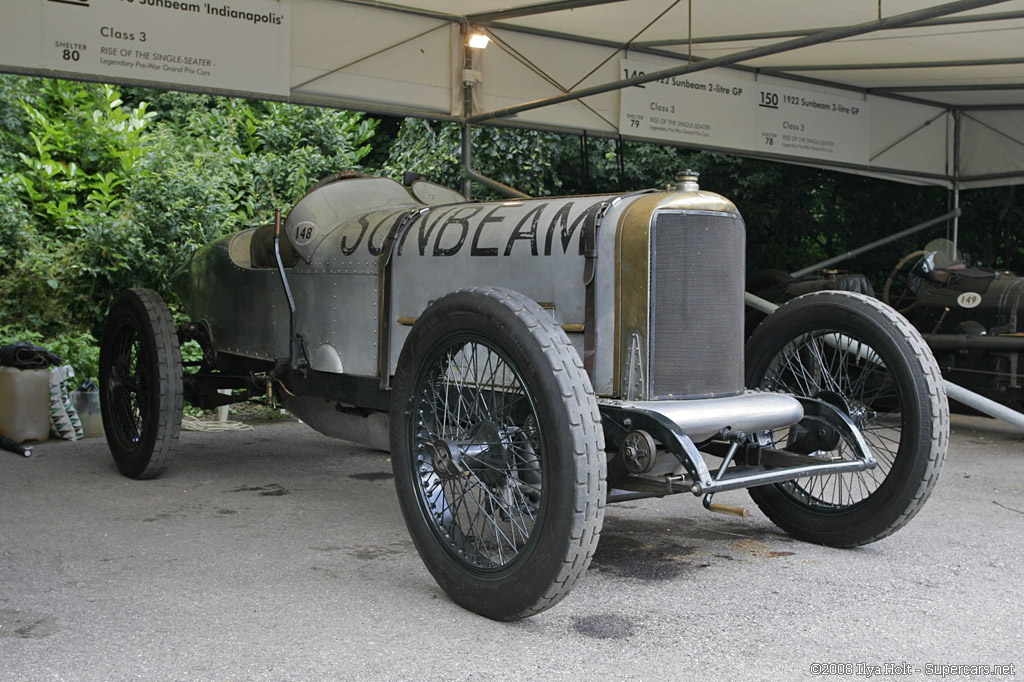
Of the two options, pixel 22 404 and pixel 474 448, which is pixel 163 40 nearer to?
pixel 22 404

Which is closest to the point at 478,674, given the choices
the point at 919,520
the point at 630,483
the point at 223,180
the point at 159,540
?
the point at 630,483

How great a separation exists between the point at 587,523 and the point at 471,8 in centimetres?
581

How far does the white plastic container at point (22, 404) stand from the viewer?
6.87m

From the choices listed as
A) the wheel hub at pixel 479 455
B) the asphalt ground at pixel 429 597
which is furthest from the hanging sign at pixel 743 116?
the wheel hub at pixel 479 455

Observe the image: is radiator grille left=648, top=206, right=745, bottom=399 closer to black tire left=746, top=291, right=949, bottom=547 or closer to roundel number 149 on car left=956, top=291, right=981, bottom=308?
black tire left=746, top=291, right=949, bottom=547

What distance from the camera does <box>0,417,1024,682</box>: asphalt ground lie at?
9.48 feet

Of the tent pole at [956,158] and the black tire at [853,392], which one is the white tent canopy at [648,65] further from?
the black tire at [853,392]

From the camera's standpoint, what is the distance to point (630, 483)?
3.44 meters

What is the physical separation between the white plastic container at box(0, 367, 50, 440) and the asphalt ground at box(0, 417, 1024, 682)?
5.20 ft

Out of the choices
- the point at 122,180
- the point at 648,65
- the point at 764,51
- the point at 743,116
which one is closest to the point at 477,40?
the point at 648,65

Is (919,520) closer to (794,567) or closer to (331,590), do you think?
(794,567)

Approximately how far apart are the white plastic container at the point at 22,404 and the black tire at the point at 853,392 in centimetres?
517

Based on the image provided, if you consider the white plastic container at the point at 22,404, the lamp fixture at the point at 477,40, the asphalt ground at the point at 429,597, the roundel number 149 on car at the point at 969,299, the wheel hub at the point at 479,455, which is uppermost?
the lamp fixture at the point at 477,40

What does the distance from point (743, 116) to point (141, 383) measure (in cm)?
642
